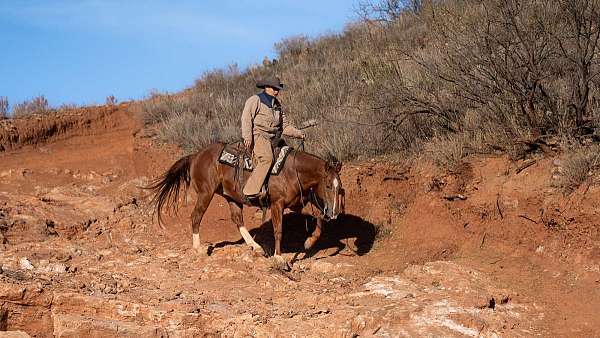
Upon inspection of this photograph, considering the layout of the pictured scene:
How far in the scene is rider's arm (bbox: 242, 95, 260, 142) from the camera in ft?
37.8

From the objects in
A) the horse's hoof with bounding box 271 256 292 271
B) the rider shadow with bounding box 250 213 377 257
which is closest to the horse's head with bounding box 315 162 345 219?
the horse's hoof with bounding box 271 256 292 271

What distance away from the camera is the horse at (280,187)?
37.2 ft

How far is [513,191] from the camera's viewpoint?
11.3 meters

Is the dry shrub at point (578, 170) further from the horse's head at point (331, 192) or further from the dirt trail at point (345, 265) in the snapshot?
the horse's head at point (331, 192)

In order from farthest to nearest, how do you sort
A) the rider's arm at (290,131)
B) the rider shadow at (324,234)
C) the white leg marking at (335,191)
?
1. the rider shadow at (324,234)
2. the rider's arm at (290,131)
3. the white leg marking at (335,191)

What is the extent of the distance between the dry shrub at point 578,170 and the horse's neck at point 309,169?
3574 millimetres

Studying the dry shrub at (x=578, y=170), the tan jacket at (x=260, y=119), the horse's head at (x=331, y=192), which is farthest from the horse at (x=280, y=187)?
the dry shrub at (x=578, y=170)

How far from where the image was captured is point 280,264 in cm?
1138

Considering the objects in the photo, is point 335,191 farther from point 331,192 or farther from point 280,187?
point 280,187

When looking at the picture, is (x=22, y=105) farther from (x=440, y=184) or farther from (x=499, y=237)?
(x=499, y=237)

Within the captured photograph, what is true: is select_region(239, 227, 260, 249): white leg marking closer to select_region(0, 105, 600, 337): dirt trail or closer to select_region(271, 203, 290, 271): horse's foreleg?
select_region(0, 105, 600, 337): dirt trail

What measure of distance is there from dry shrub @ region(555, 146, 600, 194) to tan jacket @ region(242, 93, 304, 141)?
4.08 meters

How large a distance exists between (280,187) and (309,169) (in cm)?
56

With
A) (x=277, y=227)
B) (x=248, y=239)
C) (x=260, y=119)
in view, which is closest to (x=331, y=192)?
(x=277, y=227)
